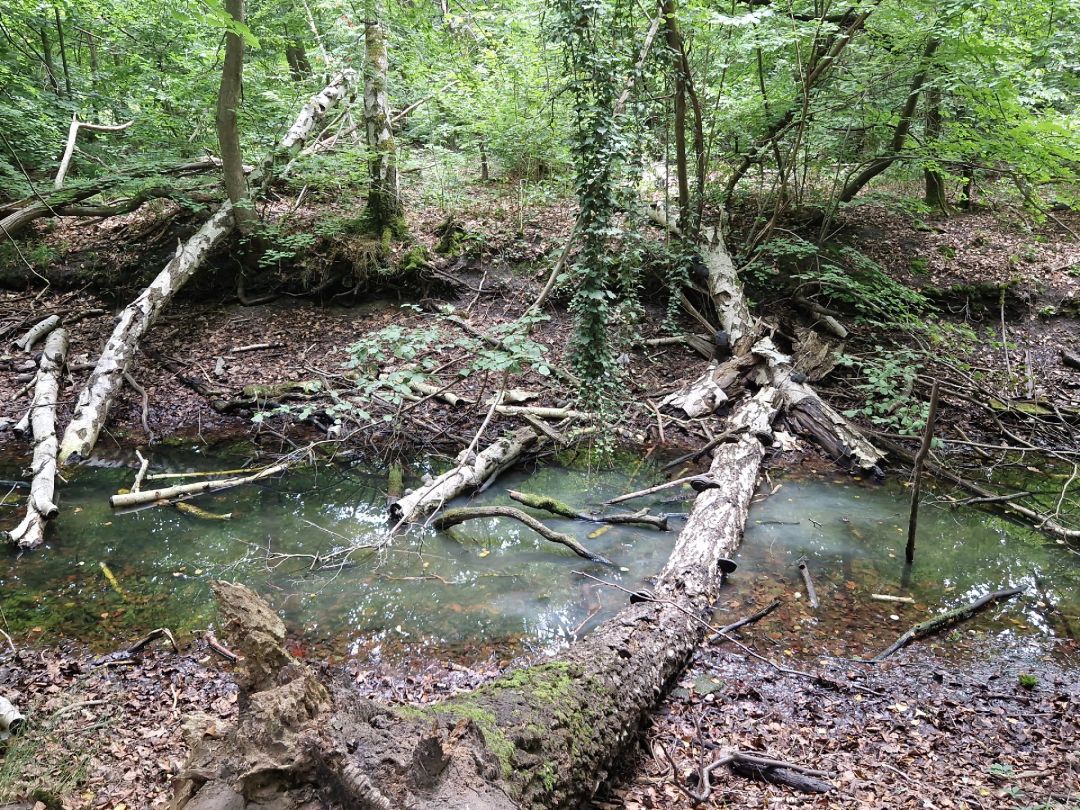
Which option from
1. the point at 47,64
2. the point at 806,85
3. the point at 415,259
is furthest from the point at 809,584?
the point at 47,64

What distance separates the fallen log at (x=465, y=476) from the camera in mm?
5969

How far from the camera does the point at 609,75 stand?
7.02m

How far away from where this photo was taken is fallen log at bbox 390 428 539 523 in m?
5.97

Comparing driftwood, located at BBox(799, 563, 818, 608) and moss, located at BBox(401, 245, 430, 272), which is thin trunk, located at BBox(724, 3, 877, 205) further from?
driftwood, located at BBox(799, 563, 818, 608)

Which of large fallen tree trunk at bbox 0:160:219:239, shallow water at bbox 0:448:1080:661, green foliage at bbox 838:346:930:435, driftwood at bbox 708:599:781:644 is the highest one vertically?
large fallen tree trunk at bbox 0:160:219:239

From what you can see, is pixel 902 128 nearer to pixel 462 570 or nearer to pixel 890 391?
pixel 890 391

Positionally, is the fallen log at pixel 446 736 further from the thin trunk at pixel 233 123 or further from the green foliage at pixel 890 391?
the thin trunk at pixel 233 123

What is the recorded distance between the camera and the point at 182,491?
21.7 feet

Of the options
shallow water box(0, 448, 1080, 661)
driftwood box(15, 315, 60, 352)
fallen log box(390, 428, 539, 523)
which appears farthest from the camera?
driftwood box(15, 315, 60, 352)

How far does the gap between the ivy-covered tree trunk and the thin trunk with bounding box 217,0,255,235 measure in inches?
79.8

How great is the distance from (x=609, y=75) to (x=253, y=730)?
721 cm

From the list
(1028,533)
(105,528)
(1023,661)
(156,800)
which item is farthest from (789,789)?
(105,528)

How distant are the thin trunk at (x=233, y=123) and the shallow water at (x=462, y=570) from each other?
5.17 m

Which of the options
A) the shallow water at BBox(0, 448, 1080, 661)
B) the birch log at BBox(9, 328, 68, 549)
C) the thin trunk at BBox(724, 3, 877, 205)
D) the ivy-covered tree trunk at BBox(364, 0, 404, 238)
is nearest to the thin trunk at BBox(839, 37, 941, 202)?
the thin trunk at BBox(724, 3, 877, 205)
